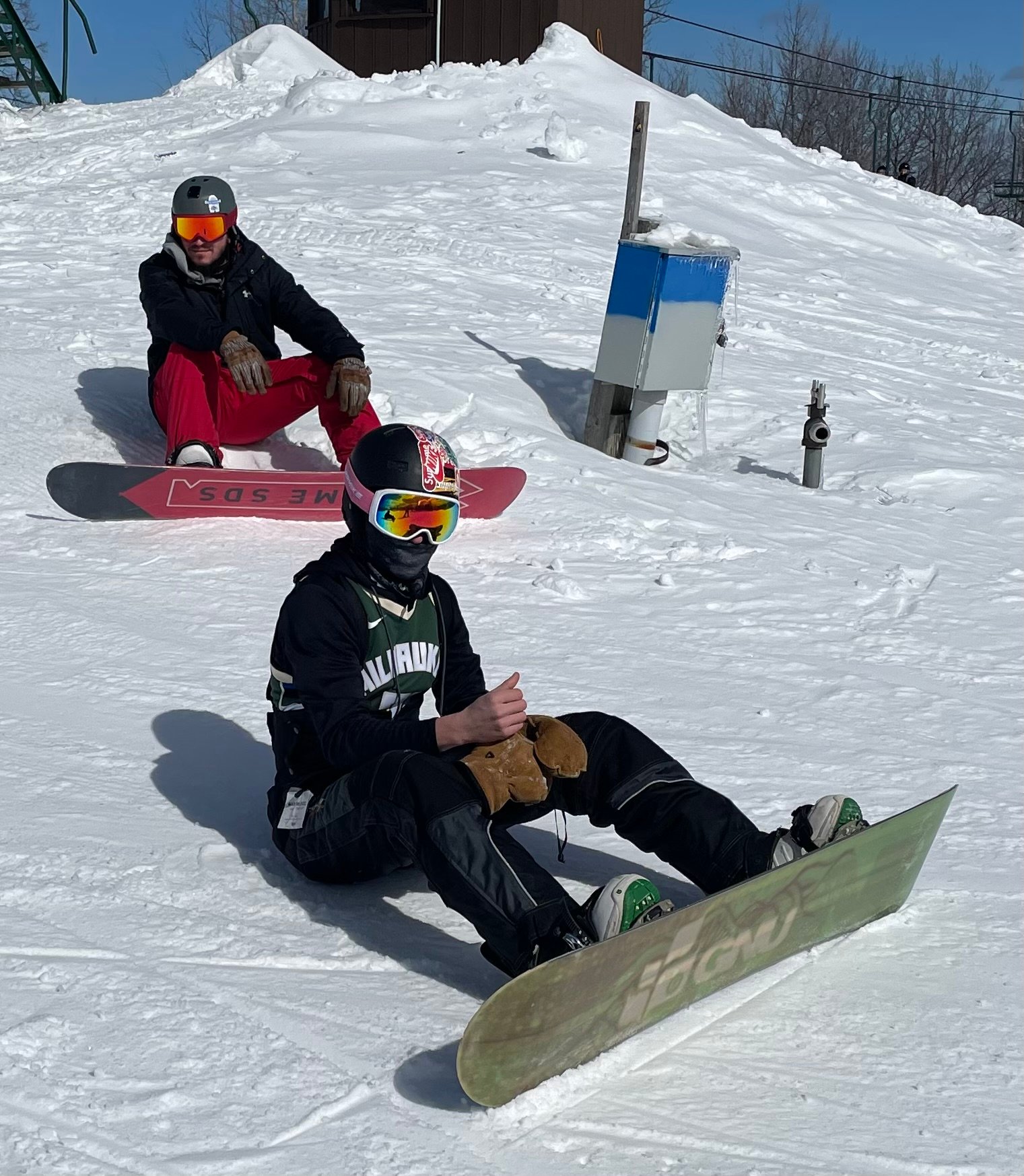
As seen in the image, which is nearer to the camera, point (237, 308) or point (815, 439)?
point (237, 308)

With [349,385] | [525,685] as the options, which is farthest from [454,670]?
[349,385]

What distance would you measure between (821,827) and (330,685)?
3.52 ft

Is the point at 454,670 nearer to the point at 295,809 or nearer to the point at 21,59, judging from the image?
the point at 295,809

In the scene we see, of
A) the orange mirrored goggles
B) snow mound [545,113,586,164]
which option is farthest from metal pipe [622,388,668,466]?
snow mound [545,113,586,164]

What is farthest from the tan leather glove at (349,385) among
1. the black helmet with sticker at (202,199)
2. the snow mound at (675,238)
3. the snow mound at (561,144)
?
the snow mound at (561,144)

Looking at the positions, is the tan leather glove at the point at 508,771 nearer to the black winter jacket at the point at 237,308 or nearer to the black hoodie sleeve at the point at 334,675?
the black hoodie sleeve at the point at 334,675

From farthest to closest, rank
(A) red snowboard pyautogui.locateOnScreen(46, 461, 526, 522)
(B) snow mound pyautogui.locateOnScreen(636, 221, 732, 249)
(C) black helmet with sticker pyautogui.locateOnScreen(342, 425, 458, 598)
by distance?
(B) snow mound pyautogui.locateOnScreen(636, 221, 732, 249), (A) red snowboard pyautogui.locateOnScreen(46, 461, 526, 522), (C) black helmet with sticker pyautogui.locateOnScreen(342, 425, 458, 598)

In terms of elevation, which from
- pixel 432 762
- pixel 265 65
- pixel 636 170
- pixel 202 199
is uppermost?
pixel 265 65

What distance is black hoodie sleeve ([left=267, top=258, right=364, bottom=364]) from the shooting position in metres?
6.01

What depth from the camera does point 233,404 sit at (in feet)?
20.4

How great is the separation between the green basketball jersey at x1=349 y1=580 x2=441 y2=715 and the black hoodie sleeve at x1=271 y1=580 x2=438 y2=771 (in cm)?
4

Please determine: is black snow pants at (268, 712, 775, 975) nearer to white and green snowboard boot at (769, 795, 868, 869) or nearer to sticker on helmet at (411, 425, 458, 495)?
white and green snowboard boot at (769, 795, 868, 869)

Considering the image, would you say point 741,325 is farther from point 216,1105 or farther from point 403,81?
point 216,1105

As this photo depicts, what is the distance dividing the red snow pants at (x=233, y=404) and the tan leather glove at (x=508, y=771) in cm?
344
